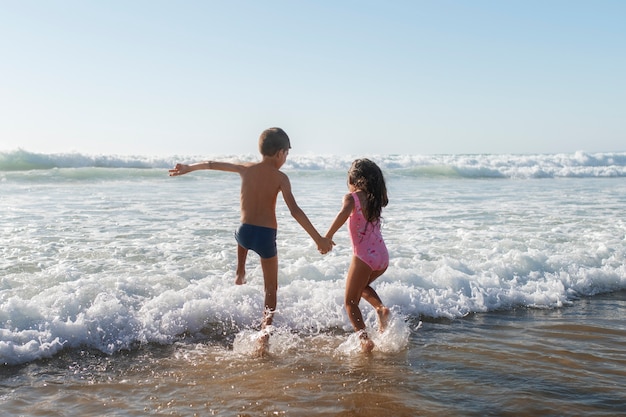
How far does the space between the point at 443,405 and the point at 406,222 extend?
7358 millimetres

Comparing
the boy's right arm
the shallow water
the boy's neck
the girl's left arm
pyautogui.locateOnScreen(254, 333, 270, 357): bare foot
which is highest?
the boy's neck

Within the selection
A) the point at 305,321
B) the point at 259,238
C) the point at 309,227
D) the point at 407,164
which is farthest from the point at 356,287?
the point at 407,164

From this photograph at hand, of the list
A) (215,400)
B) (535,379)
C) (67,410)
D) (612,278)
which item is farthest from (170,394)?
(612,278)

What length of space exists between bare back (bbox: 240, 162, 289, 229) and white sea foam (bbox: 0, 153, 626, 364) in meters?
1.08

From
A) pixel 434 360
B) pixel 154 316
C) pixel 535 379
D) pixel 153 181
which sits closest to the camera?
pixel 535 379

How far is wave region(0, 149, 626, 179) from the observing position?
26.8m

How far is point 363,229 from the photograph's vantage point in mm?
4762

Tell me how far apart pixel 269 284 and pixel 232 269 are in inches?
86.4

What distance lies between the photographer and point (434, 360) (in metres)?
4.60

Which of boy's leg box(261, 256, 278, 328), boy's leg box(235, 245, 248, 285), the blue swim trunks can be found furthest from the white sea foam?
the blue swim trunks

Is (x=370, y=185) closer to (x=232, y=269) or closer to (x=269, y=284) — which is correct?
(x=269, y=284)

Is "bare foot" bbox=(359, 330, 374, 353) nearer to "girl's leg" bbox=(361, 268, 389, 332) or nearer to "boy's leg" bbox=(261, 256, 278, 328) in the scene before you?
"girl's leg" bbox=(361, 268, 389, 332)

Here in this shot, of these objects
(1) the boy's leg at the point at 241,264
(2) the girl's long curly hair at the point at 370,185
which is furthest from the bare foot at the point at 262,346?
(2) the girl's long curly hair at the point at 370,185

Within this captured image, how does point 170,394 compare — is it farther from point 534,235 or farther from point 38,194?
point 38,194
